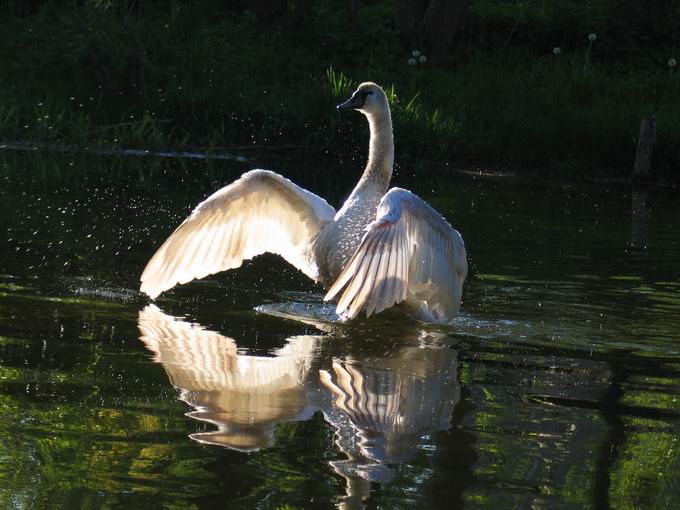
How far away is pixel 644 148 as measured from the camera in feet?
52.0

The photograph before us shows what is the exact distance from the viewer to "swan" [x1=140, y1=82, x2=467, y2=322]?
5941 mm

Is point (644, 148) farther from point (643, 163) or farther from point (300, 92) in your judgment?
point (300, 92)

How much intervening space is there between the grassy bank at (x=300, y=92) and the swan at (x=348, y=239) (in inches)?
352

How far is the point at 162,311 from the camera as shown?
6992 millimetres

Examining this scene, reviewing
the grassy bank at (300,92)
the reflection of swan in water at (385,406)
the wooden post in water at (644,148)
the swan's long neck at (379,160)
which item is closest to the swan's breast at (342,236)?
the swan's long neck at (379,160)

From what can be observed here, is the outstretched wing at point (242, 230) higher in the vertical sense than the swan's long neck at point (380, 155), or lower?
lower

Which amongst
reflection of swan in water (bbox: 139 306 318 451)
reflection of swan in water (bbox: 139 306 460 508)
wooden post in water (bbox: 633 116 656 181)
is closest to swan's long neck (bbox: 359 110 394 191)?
reflection of swan in water (bbox: 139 306 460 508)

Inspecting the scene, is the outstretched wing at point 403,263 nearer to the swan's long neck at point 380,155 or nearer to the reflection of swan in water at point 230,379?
the reflection of swan in water at point 230,379

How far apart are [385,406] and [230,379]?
726 millimetres

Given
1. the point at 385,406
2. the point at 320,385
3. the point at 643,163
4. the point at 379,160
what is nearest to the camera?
the point at 385,406

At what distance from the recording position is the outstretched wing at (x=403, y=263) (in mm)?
5754

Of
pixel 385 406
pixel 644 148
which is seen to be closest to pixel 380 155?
pixel 385 406

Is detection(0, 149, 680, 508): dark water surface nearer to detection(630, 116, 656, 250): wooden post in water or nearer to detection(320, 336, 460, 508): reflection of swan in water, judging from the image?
detection(320, 336, 460, 508): reflection of swan in water

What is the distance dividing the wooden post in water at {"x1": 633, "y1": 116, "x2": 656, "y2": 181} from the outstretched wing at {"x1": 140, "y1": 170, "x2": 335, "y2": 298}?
8.69 meters
